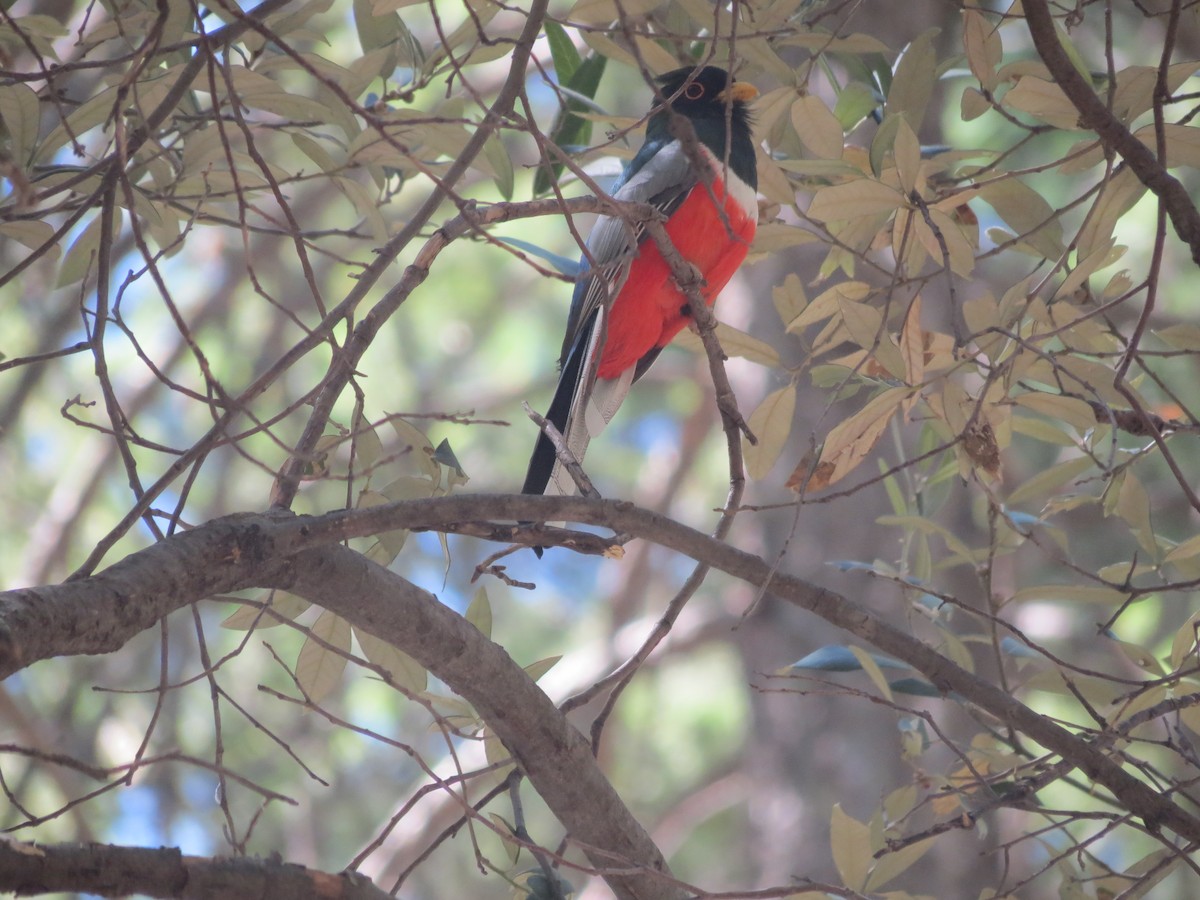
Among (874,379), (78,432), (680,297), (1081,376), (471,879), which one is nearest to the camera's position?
(1081,376)

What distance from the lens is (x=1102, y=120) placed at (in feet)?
6.19

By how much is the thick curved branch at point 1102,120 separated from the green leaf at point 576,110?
47.5 inches

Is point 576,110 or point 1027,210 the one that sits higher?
point 576,110

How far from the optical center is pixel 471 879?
830cm

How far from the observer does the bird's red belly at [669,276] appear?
3.42 meters

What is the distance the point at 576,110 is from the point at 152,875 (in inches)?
80.3

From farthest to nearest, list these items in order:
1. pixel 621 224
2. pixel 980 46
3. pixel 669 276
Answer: pixel 669 276 < pixel 621 224 < pixel 980 46

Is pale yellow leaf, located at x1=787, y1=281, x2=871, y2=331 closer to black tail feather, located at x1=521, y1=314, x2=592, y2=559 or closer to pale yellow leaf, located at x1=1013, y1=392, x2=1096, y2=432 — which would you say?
pale yellow leaf, located at x1=1013, y1=392, x2=1096, y2=432

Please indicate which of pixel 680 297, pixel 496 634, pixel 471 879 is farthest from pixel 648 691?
pixel 680 297

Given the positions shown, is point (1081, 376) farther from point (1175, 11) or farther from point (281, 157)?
point (281, 157)

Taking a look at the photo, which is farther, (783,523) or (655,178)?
(783,523)

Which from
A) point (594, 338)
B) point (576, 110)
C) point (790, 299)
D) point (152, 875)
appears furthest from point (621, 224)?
point (152, 875)

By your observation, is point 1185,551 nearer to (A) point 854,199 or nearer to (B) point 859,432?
(B) point 859,432

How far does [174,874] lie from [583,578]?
8.37 meters
